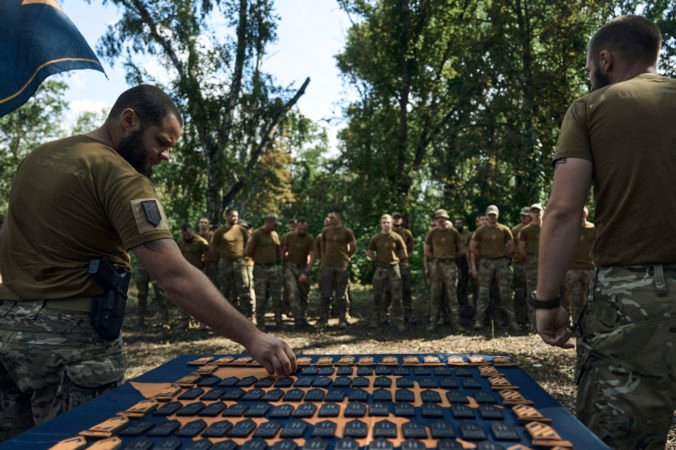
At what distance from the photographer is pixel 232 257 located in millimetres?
11227

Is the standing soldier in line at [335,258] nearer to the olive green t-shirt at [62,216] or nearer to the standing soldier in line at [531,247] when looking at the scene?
the standing soldier in line at [531,247]

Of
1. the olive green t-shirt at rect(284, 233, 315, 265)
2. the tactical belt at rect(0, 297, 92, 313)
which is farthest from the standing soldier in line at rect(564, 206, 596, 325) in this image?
the tactical belt at rect(0, 297, 92, 313)

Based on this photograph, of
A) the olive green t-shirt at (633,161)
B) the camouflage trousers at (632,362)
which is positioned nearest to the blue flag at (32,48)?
the olive green t-shirt at (633,161)

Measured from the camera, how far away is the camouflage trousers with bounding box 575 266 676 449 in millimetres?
1843

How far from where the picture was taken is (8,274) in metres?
2.19

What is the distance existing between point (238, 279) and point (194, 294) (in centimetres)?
954

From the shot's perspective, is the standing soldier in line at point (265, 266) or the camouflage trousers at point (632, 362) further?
the standing soldier in line at point (265, 266)

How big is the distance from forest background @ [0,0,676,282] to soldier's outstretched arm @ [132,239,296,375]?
41.8 ft

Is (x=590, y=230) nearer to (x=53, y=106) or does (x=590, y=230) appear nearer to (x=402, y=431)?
(x=402, y=431)

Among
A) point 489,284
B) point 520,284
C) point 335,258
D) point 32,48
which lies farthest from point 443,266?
point 32,48

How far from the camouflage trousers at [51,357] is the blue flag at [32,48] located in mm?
1424

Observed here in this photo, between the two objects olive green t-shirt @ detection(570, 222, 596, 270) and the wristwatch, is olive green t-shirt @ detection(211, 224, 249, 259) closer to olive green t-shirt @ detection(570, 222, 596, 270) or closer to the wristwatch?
olive green t-shirt @ detection(570, 222, 596, 270)

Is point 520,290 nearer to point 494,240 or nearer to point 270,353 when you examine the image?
point 494,240

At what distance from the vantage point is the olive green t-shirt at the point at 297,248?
11.6 meters
